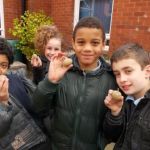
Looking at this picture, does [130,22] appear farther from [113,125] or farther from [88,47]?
[113,125]

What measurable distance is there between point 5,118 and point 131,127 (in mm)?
886

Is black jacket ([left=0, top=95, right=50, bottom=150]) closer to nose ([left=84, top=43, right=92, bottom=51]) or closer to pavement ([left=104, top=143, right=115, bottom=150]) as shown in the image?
pavement ([left=104, top=143, right=115, bottom=150])

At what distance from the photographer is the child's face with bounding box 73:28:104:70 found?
6.16 feet

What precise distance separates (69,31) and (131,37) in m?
2.09

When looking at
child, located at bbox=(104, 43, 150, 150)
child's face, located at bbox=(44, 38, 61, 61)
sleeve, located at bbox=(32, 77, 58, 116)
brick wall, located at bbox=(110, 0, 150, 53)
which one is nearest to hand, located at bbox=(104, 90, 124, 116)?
child, located at bbox=(104, 43, 150, 150)

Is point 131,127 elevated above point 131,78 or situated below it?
below

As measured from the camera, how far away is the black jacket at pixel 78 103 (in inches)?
75.2

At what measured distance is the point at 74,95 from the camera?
1930mm

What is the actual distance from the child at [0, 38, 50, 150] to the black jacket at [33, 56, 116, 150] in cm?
15

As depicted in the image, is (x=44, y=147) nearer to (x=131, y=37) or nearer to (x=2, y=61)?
(x=2, y=61)

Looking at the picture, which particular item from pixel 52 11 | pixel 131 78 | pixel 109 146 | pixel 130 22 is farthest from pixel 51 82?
pixel 52 11

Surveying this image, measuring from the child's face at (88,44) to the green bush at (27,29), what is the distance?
4.43 meters

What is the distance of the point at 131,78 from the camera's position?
5.95 feet

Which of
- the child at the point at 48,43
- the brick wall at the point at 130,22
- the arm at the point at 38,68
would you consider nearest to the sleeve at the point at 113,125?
the arm at the point at 38,68
